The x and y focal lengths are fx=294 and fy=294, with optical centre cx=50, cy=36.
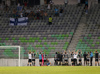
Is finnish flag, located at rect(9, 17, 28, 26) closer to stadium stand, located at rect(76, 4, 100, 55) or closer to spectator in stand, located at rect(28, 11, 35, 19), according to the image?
spectator in stand, located at rect(28, 11, 35, 19)

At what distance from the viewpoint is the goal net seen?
25266mm

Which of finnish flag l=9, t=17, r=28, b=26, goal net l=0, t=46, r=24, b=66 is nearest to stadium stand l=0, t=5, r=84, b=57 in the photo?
goal net l=0, t=46, r=24, b=66

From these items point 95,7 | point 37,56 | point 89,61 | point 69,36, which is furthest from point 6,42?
point 95,7

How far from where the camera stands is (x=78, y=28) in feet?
105

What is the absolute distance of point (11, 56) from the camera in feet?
84.3

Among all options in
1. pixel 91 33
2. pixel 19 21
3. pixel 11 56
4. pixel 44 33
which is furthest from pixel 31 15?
pixel 11 56

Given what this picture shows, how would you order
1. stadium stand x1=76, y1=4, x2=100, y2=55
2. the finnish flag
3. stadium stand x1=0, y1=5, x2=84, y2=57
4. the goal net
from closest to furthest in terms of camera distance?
the goal net, stadium stand x1=76, y1=4, x2=100, y2=55, stadium stand x1=0, y1=5, x2=84, y2=57, the finnish flag

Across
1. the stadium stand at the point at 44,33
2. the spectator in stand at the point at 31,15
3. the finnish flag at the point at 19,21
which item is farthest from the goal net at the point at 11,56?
the spectator in stand at the point at 31,15

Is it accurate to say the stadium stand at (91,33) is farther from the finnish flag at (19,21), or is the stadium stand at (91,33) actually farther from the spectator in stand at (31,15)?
the finnish flag at (19,21)

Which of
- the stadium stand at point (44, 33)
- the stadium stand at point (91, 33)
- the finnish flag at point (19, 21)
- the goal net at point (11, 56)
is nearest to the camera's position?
the goal net at point (11, 56)

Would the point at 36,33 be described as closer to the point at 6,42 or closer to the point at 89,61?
the point at 6,42

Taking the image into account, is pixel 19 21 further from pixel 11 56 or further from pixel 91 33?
pixel 91 33

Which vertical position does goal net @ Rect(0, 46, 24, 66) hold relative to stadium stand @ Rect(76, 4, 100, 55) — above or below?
below

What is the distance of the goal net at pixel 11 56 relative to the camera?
25.3 metres
